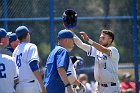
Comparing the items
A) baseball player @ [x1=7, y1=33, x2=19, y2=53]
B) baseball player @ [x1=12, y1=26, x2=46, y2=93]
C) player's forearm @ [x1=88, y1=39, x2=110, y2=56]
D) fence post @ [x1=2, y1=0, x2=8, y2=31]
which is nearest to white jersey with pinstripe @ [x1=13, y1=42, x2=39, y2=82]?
baseball player @ [x1=12, y1=26, x2=46, y2=93]

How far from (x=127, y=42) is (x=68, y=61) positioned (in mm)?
4595

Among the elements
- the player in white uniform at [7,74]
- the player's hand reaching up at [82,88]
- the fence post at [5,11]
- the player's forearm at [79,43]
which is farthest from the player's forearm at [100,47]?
the fence post at [5,11]

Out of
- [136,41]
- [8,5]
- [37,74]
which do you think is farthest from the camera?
[136,41]

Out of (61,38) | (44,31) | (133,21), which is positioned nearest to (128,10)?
(133,21)

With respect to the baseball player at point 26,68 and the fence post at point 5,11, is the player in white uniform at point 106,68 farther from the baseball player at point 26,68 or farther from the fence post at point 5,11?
the fence post at point 5,11

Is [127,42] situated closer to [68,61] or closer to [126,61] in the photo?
[126,61]

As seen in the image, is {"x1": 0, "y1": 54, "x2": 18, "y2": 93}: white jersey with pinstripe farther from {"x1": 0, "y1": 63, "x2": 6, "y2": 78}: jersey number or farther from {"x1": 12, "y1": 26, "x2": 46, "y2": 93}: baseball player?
{"x1": 12, "y1": 26, "x2": 46, "y2": 93}: baseball player

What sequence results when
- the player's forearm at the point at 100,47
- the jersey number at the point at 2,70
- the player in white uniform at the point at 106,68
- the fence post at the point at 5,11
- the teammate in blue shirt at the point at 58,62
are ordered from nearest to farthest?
the jersey number at the point at 2,70, the teammate in blue shirt at the point at 58,62, the player's forearm at the point at 100,47, the player in white uniform at the point at 106,68, the fence post at the point at 5,11

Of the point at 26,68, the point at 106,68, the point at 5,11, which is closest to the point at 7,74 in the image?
the point at 26,68

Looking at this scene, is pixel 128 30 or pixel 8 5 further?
pixel 128 30

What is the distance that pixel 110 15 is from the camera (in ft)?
41.7

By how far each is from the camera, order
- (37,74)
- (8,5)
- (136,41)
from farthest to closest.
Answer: (136,41) < (8,5) < (37,74)

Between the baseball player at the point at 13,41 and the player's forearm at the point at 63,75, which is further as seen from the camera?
the baseball player at the point at 13,41

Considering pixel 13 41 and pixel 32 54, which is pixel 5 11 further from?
pixel 32 54
